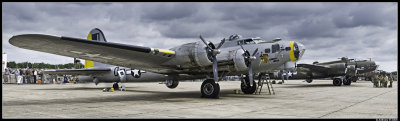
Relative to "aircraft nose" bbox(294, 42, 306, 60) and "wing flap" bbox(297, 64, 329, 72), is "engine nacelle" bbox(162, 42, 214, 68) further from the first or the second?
"wing flap" bbox(297, 64, 329, 72)

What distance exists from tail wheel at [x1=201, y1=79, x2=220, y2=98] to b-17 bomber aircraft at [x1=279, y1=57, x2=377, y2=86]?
1817 centimetres

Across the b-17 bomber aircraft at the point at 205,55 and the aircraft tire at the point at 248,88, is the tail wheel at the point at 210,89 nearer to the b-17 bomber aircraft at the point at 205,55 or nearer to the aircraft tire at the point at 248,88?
the b-17 bomber aircraft at the point at 205,55

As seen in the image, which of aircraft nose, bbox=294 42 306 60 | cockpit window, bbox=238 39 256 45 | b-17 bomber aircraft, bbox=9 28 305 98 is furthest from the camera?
cockpit window, bbox=238 39 256 45

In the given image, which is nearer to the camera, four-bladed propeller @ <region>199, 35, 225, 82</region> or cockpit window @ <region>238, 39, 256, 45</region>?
four-bladed propeller @ <region>199, 35, 225, 82</region>

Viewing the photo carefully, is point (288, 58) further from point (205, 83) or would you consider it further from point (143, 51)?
point (143, 51)

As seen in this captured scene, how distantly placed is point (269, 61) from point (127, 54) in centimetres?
614

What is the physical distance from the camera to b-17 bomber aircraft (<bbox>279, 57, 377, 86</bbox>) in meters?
25.9

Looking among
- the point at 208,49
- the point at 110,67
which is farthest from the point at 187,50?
the point at 110,67

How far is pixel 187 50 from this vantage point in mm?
11055

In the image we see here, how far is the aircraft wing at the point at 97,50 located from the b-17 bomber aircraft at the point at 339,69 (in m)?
19.7

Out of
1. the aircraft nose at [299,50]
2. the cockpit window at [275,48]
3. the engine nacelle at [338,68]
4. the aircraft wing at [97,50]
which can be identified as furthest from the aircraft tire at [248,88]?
the engine nacelle at [338,68]

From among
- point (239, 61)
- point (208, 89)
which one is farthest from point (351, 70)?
point (208, 89)

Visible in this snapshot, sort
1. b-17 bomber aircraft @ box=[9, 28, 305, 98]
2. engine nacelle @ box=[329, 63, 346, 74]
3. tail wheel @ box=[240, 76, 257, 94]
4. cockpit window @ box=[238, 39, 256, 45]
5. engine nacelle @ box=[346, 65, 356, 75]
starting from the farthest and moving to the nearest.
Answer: engine nacelle @ box=[346, 65, 356, 75] → engine nacelle @ box=[329, 63, 346, 74] → tail wheel @ box=[240, 76, 257, 94] → cockpit window @ box=[238, 39, 256, 45] → b-17 bomber aircraft @ box=[9, 28, 305, 98]

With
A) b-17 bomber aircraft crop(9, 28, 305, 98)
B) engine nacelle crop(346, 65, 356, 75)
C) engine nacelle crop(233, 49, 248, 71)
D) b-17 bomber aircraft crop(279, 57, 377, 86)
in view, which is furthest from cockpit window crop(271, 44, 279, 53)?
engine nacelle crop(346, 65, 356, 75)
